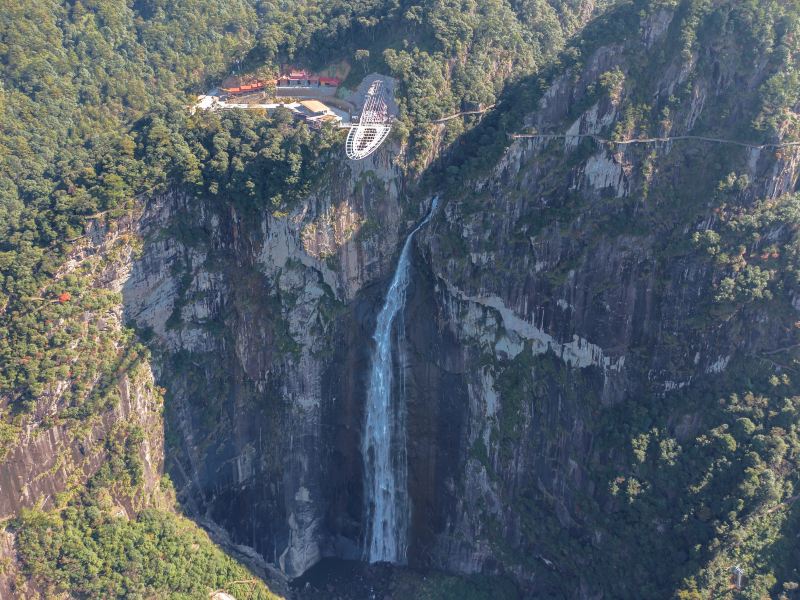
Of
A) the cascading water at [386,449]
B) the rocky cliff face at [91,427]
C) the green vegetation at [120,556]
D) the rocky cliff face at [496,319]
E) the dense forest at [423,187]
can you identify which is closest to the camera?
the rocky cliff face at [91,427]

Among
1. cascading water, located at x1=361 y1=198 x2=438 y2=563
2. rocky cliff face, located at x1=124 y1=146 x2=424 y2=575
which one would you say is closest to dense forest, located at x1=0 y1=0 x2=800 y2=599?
rocky cliff face, located at x1=124 y1=146 x2=424 y2=575

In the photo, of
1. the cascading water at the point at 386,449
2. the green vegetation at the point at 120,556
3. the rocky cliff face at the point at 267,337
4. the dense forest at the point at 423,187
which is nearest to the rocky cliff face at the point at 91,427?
the dense forest at the point at 423,187

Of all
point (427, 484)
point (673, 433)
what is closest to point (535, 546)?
point (427, 484)

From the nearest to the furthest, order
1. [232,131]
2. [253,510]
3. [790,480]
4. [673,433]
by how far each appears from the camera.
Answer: [790,480]
[673,433]
[232,131]
[253,510]

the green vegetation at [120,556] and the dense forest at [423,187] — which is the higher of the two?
the dense forest at [423,187]

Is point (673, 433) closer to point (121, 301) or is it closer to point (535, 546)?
point (535, 546)

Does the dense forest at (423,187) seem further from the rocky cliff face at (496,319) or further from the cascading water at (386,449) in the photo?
the cascading water at (386,449)

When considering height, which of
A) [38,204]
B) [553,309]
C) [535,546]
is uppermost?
[38,204]
